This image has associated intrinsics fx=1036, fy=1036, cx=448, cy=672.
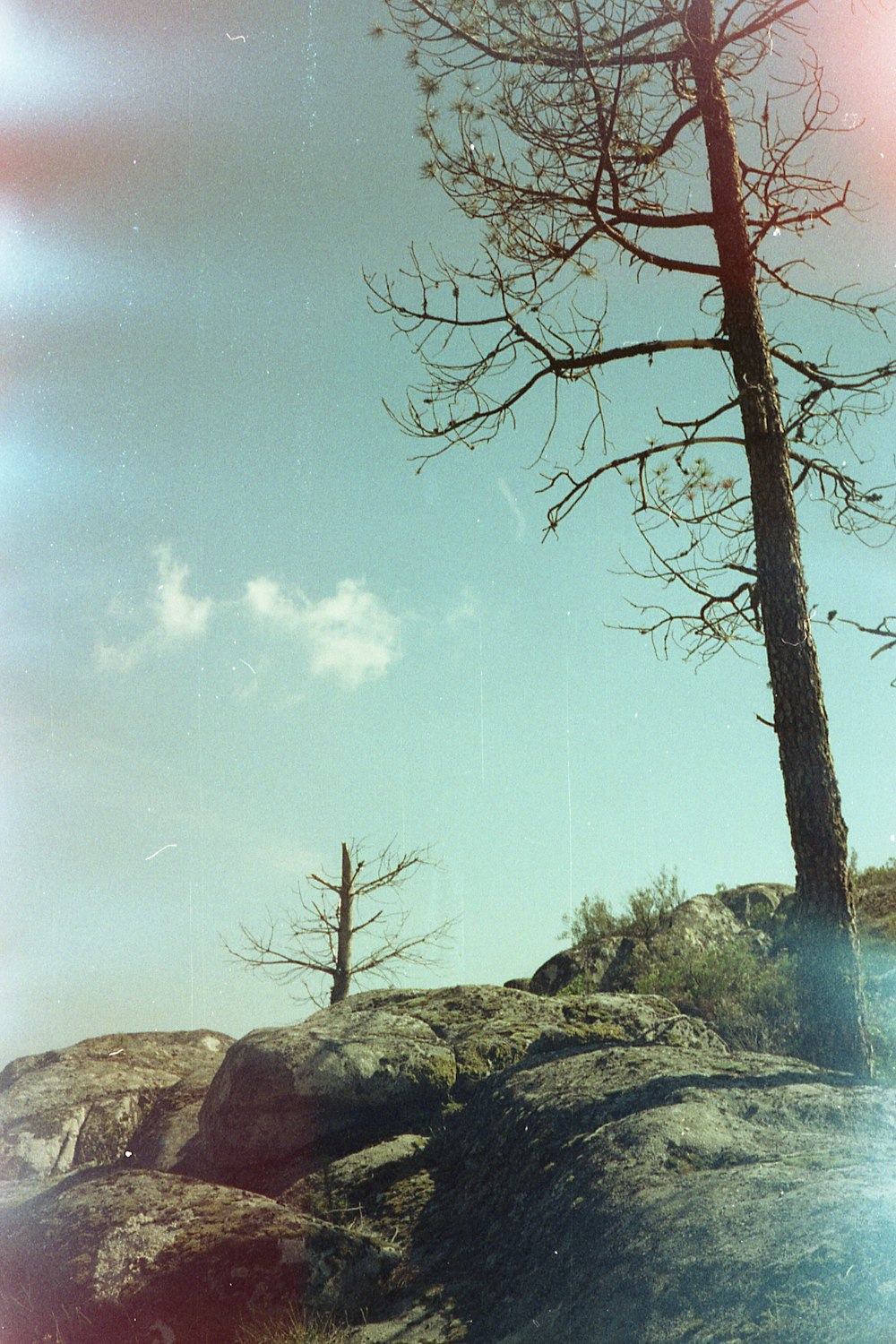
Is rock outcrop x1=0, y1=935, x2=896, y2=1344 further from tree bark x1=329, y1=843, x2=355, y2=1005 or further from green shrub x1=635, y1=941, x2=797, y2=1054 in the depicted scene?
tree bark x1=329, y1=843, x2=355, y2=1005

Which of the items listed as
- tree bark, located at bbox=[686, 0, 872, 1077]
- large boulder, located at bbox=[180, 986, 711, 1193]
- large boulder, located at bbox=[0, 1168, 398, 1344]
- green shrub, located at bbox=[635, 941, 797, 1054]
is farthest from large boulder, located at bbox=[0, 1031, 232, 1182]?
tree bark, located at bbox=[686, 0, 872, 1077]

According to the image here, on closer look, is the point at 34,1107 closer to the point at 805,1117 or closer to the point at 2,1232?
the point at 2,1232

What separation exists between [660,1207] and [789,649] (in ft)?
14.6

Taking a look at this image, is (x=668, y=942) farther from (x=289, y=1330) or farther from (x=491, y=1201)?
(x=289, y=1330)

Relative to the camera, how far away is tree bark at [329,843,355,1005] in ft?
56.6

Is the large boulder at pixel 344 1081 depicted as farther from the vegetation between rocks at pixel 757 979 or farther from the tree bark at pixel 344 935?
the tree bark at pixel 344 935

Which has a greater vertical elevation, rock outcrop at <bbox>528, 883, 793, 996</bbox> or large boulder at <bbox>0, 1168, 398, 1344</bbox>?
rock outcrop at <bbox>528, 883, 793, 996</bbox>

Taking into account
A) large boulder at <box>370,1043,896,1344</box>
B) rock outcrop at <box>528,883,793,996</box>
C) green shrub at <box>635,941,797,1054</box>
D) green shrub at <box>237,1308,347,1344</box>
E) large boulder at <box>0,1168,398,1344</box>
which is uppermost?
rock outcrop at <box>528,883,793,996</box>

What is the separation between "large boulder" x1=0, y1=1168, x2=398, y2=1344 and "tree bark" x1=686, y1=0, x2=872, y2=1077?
3.61 metres

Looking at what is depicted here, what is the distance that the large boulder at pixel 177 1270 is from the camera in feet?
16.6

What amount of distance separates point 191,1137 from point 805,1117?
5.30 meters

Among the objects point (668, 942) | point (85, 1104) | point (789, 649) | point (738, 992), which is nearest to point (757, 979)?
point (738, 992)

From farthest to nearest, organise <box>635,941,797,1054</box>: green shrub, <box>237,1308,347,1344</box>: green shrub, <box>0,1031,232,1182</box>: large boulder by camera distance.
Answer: <box>635,941,797,1054</box>: green shrub → <box>0,1031,232,1182</box>: large boulder → <box>237,1308,347,1344</box>: green shrub

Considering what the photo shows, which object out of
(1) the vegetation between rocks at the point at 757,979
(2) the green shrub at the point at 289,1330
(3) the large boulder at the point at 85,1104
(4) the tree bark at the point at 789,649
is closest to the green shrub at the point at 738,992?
(1) the vegetation between rocks at the point at 757,979
